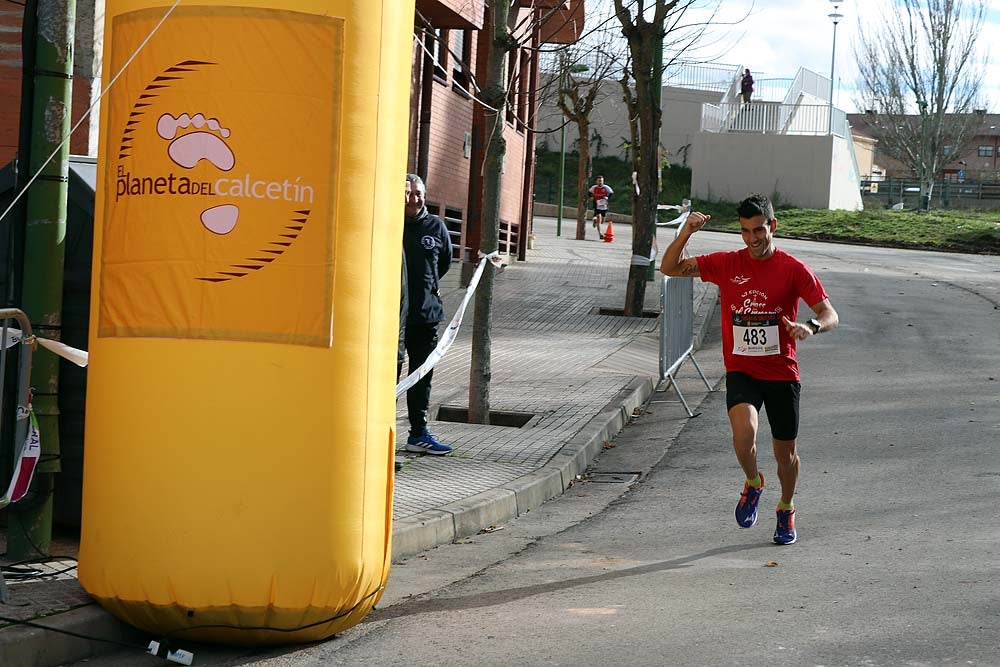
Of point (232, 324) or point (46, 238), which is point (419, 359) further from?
point (232, 324)

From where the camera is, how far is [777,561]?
268 inches

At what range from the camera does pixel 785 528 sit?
729 centimetres

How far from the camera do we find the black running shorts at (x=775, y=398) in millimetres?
7430

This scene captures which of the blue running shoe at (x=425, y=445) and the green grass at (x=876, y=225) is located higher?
the green grass at (x=876, y=225)

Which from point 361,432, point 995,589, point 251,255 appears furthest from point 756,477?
point 251,255

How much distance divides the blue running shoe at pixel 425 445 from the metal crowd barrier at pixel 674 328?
3075mm

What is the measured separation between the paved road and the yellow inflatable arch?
0.38 meters

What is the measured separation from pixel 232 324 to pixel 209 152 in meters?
0.69

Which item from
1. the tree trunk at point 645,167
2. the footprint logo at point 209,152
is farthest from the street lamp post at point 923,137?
the footprint logo at point 209,152

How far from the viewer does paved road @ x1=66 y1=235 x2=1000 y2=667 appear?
17.1ft

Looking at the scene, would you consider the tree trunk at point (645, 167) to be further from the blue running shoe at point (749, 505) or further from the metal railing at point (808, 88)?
the metal railing at point (808, 88)

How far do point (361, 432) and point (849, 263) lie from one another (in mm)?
24917

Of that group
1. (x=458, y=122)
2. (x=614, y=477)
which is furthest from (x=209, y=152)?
(x=458, y=122)

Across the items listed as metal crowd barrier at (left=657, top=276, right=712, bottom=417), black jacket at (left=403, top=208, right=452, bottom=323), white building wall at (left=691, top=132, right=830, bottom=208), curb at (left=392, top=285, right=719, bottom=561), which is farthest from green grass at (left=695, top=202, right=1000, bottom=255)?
black jacket at (left=403, top=208, right=452, bottom=323)
